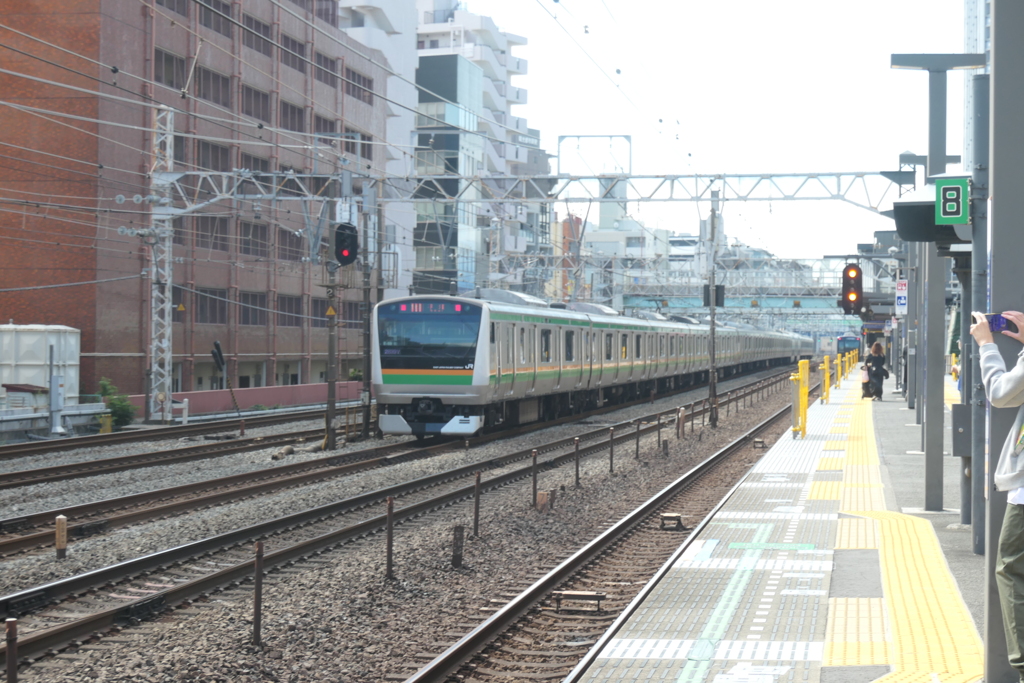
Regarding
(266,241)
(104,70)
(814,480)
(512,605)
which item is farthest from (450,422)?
(266,241)

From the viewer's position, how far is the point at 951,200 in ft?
22.8

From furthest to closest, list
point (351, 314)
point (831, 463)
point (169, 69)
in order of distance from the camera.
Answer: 1. point (351, 314)
2. point (169, 69)
3. point (831, 463)

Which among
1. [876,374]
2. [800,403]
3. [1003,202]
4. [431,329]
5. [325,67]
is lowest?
[800,403]

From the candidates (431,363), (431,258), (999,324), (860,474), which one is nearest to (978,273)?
(999,324)

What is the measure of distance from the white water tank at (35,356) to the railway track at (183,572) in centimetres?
1695

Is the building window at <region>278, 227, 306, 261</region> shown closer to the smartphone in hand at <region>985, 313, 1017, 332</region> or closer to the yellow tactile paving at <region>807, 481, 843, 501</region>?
the yellow tactile paving at <region>807, 481, 843, 501</region>

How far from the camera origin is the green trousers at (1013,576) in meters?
4.88

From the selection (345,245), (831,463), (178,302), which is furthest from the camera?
(178,302)

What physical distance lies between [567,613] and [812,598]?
1.92m

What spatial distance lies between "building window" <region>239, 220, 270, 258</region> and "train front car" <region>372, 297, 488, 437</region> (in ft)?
76.9

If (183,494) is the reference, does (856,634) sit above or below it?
above

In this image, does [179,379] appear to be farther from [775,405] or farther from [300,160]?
[775,405]

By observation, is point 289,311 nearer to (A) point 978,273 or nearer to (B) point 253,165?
(B) point 253,165

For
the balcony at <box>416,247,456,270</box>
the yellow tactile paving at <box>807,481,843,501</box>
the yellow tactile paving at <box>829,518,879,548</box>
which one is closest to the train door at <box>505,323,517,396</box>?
the yellow tactile paving at <box>807,481,843,501</box>
